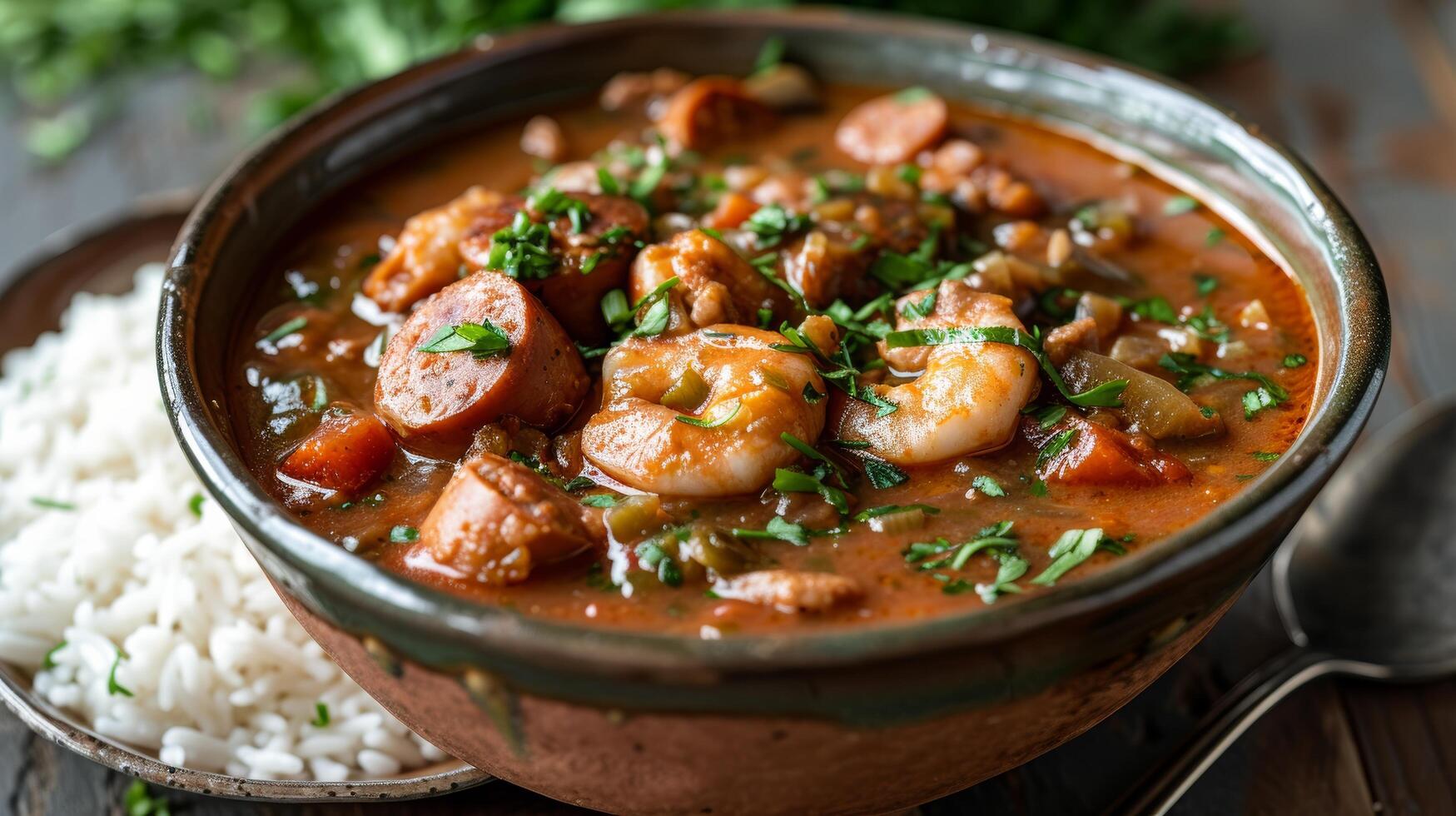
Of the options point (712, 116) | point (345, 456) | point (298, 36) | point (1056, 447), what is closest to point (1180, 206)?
point (1056, 447)

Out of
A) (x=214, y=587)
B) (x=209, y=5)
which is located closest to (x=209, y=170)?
(x=209, y=5)

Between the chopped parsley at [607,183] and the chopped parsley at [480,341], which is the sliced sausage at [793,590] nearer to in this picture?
the chopped parsley at [480,341]

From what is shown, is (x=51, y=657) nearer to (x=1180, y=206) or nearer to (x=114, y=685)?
(x=114, y=685)

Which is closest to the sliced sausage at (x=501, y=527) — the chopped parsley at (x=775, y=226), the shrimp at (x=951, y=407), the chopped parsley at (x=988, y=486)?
the shrimp at (x=951, y=407)

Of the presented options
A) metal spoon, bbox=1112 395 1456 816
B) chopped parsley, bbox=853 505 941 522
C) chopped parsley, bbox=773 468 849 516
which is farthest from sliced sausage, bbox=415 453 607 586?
metal spoon, bbox=1112 395 1456 816

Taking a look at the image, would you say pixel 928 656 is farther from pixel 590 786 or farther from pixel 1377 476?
pixel 1377 476

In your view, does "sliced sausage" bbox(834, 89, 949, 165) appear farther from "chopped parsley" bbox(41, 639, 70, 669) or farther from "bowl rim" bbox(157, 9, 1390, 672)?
"chopped parsley" bbox(41, 639, 70, 669)
